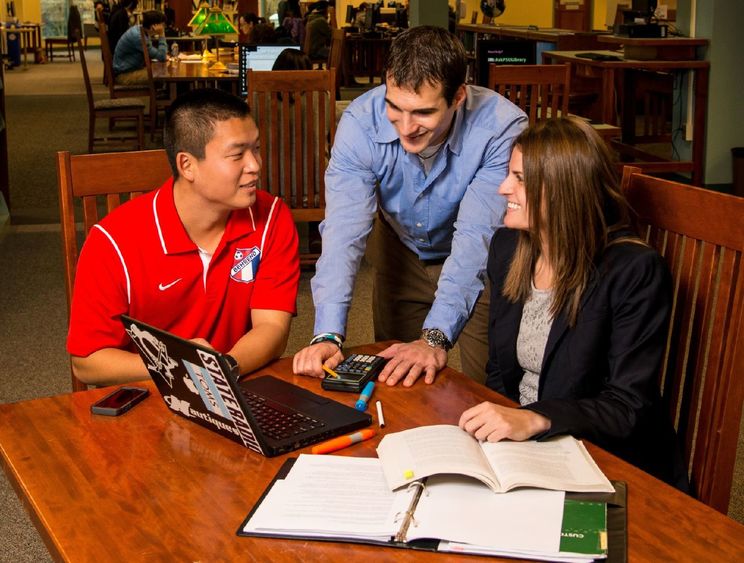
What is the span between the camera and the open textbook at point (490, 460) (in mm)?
1297

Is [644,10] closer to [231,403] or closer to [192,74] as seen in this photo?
[192,74]

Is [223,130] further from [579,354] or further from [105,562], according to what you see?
[105,562]

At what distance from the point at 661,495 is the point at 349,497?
1.36 ft

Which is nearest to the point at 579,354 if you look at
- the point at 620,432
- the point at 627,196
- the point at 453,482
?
the point at 620,432

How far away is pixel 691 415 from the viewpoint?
179 centimetres

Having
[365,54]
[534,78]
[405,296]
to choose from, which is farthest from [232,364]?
[365,54]

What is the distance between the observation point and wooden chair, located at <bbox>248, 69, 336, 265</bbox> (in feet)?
13.7

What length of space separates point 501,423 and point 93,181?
1137 millimetres

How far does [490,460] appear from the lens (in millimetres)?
1379

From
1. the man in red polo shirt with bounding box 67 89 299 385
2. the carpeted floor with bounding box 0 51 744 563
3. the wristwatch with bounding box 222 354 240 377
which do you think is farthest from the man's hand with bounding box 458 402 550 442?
the carpeted floor with bounding box 0 51 744 563

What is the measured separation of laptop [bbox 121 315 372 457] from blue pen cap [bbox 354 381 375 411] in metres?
0.02

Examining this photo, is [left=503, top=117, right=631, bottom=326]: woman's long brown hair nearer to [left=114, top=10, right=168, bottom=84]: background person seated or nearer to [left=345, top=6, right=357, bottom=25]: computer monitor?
[left=114, top=10, right=168, bottom=84]: background person seated

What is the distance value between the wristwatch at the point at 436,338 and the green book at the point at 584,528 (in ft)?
2.25

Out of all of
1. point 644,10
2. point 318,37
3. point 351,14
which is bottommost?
point 318,37
